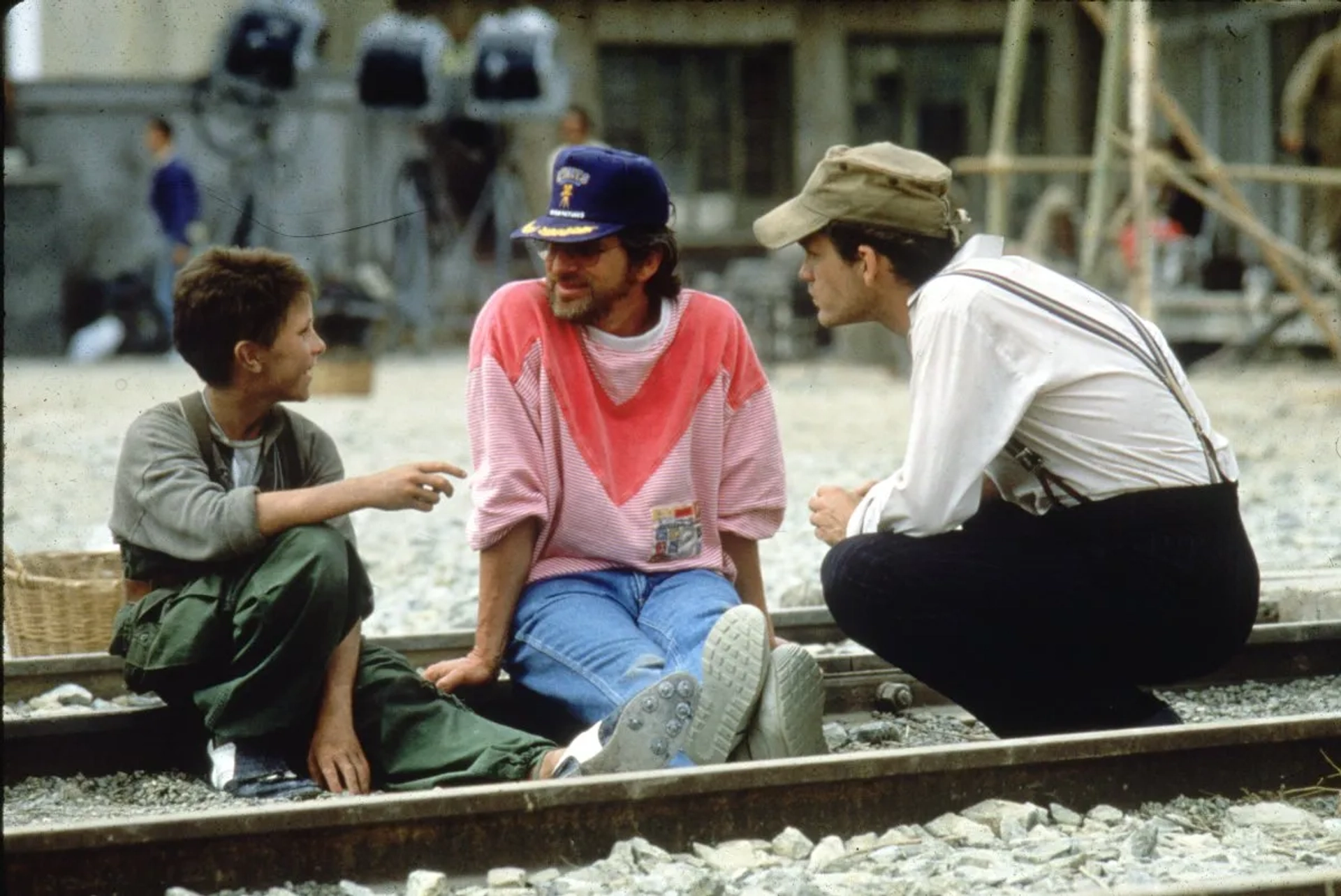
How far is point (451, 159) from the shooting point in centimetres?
2234

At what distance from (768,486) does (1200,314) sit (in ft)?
44.6

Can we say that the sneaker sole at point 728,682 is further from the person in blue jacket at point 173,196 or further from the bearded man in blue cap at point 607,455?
the person in blue jacket at point 173,196

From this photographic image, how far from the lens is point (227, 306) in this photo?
171 inches

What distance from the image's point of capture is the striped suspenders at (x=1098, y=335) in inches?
162

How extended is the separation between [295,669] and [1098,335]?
1.89 meters

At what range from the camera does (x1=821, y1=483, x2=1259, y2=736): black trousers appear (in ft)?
13.8

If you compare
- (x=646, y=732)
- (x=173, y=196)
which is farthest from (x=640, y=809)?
(x=173, y=196)

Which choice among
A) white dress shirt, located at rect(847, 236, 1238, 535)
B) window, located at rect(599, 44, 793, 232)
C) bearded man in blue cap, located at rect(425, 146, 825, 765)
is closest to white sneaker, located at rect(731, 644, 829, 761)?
bearded man in blue cap, located at rect(425, 146, 825, 765)

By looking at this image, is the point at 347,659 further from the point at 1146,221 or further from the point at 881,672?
the point at 1146,221

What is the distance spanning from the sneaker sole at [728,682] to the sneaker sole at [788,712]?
0.13 feet

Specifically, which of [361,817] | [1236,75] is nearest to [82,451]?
[361,817]

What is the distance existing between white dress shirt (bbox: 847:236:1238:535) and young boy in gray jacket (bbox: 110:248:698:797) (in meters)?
0.94

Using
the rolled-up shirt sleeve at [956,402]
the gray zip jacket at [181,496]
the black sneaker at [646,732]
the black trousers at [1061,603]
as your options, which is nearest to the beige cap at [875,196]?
the rolled-up shirt sleeve at [956,402]

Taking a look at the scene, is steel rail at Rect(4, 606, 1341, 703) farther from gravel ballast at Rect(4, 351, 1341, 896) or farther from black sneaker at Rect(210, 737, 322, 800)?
black sneaker at Rect(210, 737, 322, 800)
